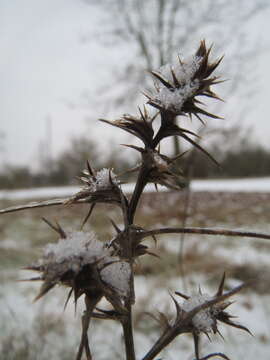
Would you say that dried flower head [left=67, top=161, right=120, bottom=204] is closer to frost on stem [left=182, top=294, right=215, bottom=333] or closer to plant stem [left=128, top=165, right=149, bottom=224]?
plant stem [left=128, top=165, right=149, bottom=224]

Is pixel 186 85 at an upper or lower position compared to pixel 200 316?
upper

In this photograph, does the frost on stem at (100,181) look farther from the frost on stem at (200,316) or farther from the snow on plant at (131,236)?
the frost on stem at (200,316)

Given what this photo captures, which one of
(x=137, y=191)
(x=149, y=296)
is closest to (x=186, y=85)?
(x=137, y=191)

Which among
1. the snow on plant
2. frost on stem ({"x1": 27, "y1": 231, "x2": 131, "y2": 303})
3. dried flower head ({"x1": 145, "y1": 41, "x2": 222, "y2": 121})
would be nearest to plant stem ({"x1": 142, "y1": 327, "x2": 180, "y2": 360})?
the snow on plant

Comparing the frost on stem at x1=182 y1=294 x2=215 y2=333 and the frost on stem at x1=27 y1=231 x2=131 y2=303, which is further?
the frost on stem at x1=182 y1=294 x2=215 y2=333

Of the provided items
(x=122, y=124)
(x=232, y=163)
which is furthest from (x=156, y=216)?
(x=232, y=163)

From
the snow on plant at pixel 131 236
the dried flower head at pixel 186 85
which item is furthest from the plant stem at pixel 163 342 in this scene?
the dried flower head at pixel 186 85

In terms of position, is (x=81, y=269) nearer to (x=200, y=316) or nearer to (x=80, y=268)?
(x=80, y=268)
